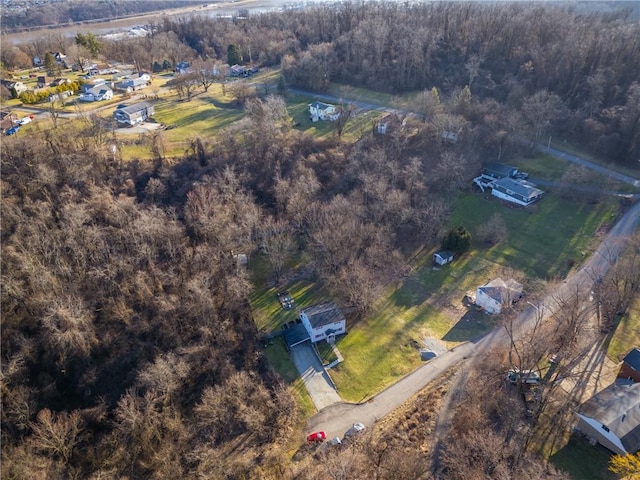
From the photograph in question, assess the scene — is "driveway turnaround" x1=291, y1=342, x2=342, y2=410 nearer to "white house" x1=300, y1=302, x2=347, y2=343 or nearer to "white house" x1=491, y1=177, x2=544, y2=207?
"white house" x1=300, y1=302, x2=347, y2=343

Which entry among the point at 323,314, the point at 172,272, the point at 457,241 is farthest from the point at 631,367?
the point at 172,272

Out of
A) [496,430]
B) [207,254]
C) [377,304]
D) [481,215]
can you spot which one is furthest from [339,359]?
[481,215]

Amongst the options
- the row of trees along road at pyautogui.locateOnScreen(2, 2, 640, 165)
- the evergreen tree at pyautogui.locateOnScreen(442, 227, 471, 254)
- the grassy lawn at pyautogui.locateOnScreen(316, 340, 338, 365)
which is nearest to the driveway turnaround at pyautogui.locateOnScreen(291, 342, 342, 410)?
the grassy lawn at pyautogui.locateOnScreen(316, 340, 338, 365)

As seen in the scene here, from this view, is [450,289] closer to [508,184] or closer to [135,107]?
[508,184]

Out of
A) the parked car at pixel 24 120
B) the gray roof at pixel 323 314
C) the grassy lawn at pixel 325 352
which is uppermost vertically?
the parked car at pixel 24 120

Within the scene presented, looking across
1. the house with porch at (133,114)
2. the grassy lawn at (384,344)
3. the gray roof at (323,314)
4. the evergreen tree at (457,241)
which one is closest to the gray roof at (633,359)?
the grassy lawn at (384,344)

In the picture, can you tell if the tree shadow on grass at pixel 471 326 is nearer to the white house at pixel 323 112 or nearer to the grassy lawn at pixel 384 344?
the grassy lawn at pixel 384 344
